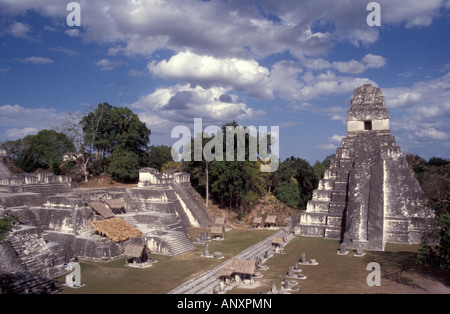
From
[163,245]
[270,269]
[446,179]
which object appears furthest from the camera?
[446,179]

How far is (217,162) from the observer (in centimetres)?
2841

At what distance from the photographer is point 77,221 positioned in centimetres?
1756

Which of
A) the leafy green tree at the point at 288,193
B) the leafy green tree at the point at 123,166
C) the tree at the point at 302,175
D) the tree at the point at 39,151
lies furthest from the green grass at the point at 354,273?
the tree at the point at 39,151

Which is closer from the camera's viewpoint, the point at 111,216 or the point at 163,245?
the point at 163,245

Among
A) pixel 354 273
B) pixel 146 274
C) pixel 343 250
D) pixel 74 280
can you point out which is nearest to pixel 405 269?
pixel 354 273

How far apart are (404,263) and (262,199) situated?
49.5 feet

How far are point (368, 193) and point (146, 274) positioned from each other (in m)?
13.9

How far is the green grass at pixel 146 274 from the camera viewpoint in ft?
40.7

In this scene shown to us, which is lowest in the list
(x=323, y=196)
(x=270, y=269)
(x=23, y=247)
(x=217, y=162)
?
(x=270, y=269)

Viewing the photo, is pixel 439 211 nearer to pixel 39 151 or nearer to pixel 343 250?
pixel 343 250

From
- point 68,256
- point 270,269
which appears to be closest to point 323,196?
point 270,269

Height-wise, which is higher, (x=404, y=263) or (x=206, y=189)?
(x=206, y=189)

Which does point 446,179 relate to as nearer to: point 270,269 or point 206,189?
point 270,269
